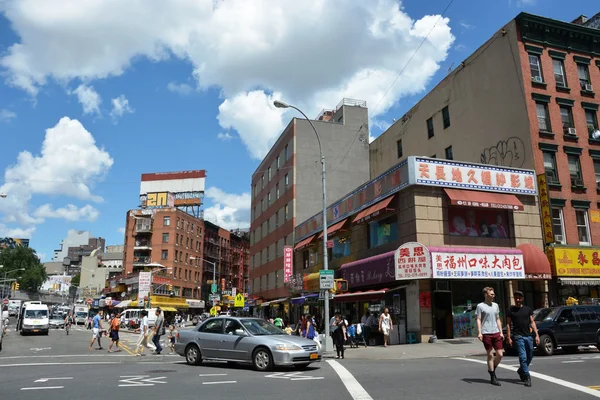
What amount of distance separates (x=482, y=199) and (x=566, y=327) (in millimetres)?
8459

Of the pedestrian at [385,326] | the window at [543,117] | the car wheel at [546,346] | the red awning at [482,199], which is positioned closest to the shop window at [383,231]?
the red awning at [482,199]

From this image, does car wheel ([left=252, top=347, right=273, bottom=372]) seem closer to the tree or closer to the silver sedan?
the silver sedan

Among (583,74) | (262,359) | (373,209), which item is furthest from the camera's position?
(583,74)

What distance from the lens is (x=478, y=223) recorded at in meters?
24.1

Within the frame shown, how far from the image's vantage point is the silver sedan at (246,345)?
41.5ft

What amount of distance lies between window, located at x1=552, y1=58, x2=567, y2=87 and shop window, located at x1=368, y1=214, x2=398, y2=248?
13.6 metres

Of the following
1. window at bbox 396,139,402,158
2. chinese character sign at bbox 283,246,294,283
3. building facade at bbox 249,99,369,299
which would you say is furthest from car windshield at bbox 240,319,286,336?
building facade at bbox 249,99,369,299

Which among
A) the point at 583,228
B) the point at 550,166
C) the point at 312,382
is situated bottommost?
the point at 312,382

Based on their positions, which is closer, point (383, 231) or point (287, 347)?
point (287, 347)

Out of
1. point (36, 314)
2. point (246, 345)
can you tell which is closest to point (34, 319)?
point (36, 314)

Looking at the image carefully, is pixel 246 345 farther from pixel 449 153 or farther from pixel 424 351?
pixel 449 153

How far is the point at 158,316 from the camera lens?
19125mm

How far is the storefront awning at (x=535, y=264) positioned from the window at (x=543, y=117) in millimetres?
7550

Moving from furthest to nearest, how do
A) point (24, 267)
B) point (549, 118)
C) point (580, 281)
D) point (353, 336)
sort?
1. point (24, 267)
2. point (549, 118)
3. point (580, 281)
4. point (353, 336)
